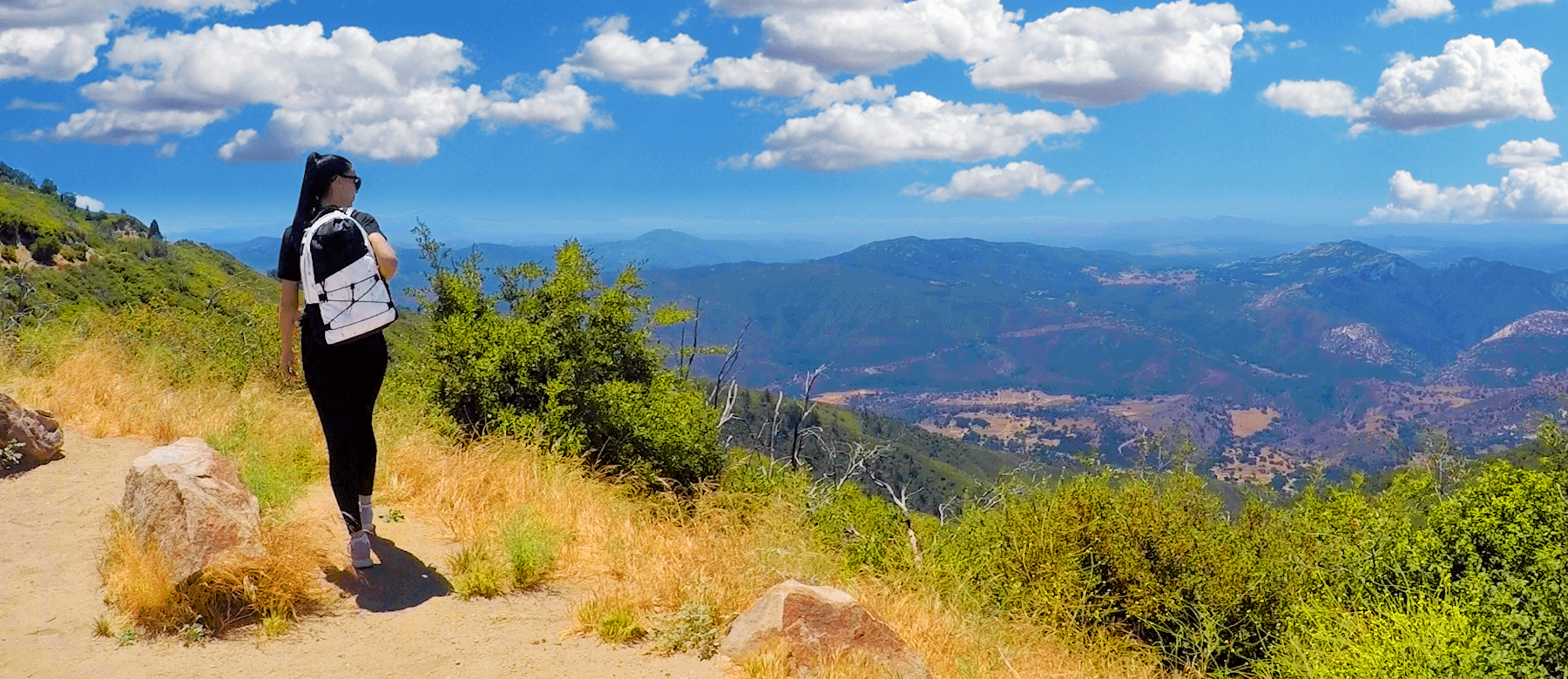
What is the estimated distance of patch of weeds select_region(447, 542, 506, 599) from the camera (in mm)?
4641

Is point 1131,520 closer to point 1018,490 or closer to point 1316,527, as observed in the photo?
point 1018,490

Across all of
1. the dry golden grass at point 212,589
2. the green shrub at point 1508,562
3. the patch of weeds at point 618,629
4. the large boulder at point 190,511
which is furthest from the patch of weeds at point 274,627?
the green shrub at point 1508,562

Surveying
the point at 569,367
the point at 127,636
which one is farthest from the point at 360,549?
the point at 569,367

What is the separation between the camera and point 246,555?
4.23 m

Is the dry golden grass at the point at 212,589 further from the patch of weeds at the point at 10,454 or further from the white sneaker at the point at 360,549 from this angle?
the patch of weeds at the point at 10,454

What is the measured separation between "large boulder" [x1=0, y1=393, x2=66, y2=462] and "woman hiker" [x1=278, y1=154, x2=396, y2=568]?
2942 mm

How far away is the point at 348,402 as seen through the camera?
450 centimetres

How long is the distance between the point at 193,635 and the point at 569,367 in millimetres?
8100

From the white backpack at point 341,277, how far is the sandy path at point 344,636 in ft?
4.70

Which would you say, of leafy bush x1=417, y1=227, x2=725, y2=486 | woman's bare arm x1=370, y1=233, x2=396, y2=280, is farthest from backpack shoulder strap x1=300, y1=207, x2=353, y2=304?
leafy bush x1=417, y1=227, x2=725, y2=486

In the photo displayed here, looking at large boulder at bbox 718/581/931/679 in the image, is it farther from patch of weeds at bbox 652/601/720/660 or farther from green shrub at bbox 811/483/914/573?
green shrub at bbox 811/483/914/573

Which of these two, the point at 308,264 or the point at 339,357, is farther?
the point at 339,357

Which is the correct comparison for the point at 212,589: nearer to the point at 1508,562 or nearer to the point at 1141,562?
the point at 1141,562

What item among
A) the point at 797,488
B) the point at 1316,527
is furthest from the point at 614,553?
the point at 1316,527
